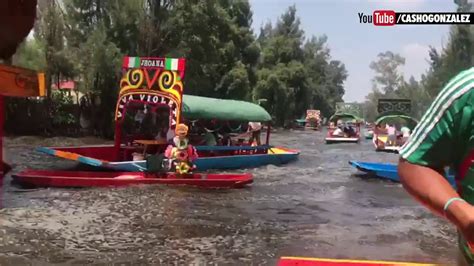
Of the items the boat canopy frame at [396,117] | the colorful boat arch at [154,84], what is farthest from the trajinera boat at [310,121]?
the colorful boat arch at [154,84]

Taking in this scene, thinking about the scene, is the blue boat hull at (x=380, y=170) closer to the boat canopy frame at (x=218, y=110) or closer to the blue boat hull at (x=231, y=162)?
the blue boat hull at (x=231, y=162)

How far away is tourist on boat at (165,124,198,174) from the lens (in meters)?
13.0

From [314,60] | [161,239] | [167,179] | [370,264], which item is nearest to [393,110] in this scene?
[167,179]

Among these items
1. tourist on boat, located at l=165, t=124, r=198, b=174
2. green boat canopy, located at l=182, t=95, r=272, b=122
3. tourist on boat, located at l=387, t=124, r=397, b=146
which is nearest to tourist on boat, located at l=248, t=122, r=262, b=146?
green boat canopy, located at l=182, t=95, r=272, b=122

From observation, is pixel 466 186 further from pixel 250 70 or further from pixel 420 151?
pixel 250 70

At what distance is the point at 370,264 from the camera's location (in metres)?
3.00

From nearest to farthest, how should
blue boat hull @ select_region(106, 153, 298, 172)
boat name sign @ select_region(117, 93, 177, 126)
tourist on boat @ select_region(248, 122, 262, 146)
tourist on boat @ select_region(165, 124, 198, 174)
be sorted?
tourist on boat @ select_region(165, 124, 198, 174), blue boat hull @ select_region(106, 153, 298, 172), boat name sign @ select_region(117, 93, 177, 126), tourist on boat @ select_region(248, 122, 262, 146)

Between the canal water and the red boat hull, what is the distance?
0.24m

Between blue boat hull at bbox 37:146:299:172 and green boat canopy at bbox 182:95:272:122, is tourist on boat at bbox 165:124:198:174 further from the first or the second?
green boat canopy at bbox 182:95:272:122

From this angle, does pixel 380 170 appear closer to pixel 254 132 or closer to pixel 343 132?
pixel 254 132

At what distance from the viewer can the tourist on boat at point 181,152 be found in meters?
13.0

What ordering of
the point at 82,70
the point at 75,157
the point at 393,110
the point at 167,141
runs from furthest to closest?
the point at 393,110
the point at 82,70
the point at 167,141
the point at 75,157

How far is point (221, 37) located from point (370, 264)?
36.6 metres

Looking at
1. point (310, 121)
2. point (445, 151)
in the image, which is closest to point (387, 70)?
point (310, 121)
